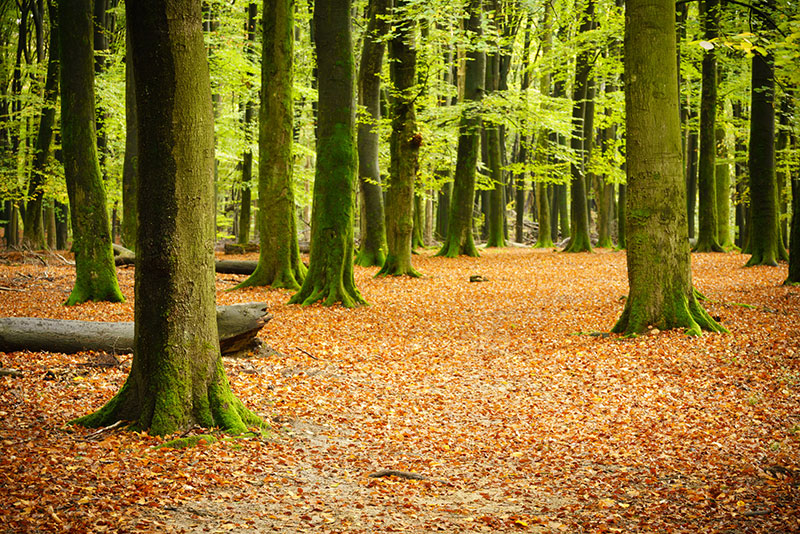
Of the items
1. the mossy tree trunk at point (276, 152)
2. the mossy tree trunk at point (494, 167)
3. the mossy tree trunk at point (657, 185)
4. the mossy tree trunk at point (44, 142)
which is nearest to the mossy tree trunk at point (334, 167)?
the mossy tree trunk at point (276, 152)

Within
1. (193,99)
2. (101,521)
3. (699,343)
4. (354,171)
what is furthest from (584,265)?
(101,521)

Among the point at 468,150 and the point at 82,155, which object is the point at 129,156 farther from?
the point at 468,150

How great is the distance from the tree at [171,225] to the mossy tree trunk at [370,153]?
12.0 meters

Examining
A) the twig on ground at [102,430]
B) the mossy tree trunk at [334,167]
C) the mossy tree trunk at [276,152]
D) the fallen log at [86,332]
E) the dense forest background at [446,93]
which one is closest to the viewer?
the twig on ground at [102,430]

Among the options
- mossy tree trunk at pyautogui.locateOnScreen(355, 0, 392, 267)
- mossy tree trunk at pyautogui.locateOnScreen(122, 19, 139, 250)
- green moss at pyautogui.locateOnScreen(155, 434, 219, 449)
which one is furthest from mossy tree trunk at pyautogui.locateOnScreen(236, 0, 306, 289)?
green moss at pyautogui.locateOnScreen(155, 434, 219, 449)

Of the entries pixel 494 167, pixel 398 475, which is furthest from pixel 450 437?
pixel 494 167

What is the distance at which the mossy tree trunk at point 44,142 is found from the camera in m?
18.0

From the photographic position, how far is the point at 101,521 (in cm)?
351

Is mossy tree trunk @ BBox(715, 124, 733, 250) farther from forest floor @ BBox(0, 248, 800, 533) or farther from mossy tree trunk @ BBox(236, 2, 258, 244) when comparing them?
mossy tree trunk @ BBox(236, 2, 258, 244)

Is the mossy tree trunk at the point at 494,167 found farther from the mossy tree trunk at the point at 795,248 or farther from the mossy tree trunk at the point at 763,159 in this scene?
the mossy tree trunk at the point at 795,248

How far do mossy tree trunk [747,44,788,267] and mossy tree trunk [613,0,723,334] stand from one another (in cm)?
775

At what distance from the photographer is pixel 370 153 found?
61.0 ft

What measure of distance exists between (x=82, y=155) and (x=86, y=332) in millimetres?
5208

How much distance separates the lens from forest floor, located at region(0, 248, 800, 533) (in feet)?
12.9
